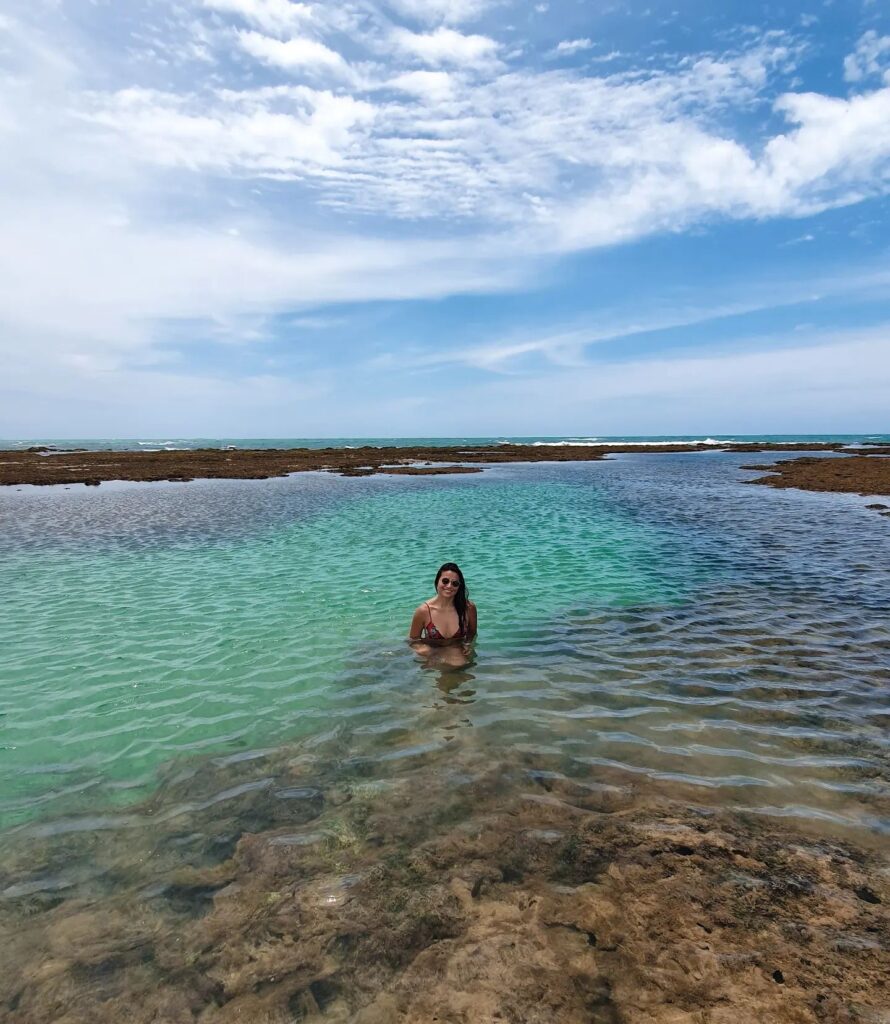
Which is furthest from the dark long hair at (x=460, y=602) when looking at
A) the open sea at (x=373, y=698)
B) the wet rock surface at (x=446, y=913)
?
the wet rock surface at (x=446, y=913)

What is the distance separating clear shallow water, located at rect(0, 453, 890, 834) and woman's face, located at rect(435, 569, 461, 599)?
4.11 ft

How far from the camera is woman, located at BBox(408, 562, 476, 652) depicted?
1036 centimetres

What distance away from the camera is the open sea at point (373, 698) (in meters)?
5.61

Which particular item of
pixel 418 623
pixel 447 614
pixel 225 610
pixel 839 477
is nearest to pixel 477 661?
pixel 447 614

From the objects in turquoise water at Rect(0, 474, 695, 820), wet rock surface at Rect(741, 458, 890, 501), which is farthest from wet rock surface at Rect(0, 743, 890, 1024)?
wet rock surface at Rect(741, 458, 890, 501)

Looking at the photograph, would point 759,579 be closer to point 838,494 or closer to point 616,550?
point 616,550

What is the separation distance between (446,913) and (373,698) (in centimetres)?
437

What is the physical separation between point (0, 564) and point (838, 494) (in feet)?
143

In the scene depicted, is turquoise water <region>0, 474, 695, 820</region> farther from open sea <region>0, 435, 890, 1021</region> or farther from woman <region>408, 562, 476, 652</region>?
woman <region>408, 562, 476, 652</region>

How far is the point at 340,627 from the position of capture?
11.9 meters

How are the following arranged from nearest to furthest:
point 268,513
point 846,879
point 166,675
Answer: point 846,879 < point 166,675 < point 268,513

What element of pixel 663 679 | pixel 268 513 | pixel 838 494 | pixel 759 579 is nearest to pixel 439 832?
pixel 663 679

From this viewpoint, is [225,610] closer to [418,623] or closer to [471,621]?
[418,623]

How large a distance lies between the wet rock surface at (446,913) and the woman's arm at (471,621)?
4411mm
